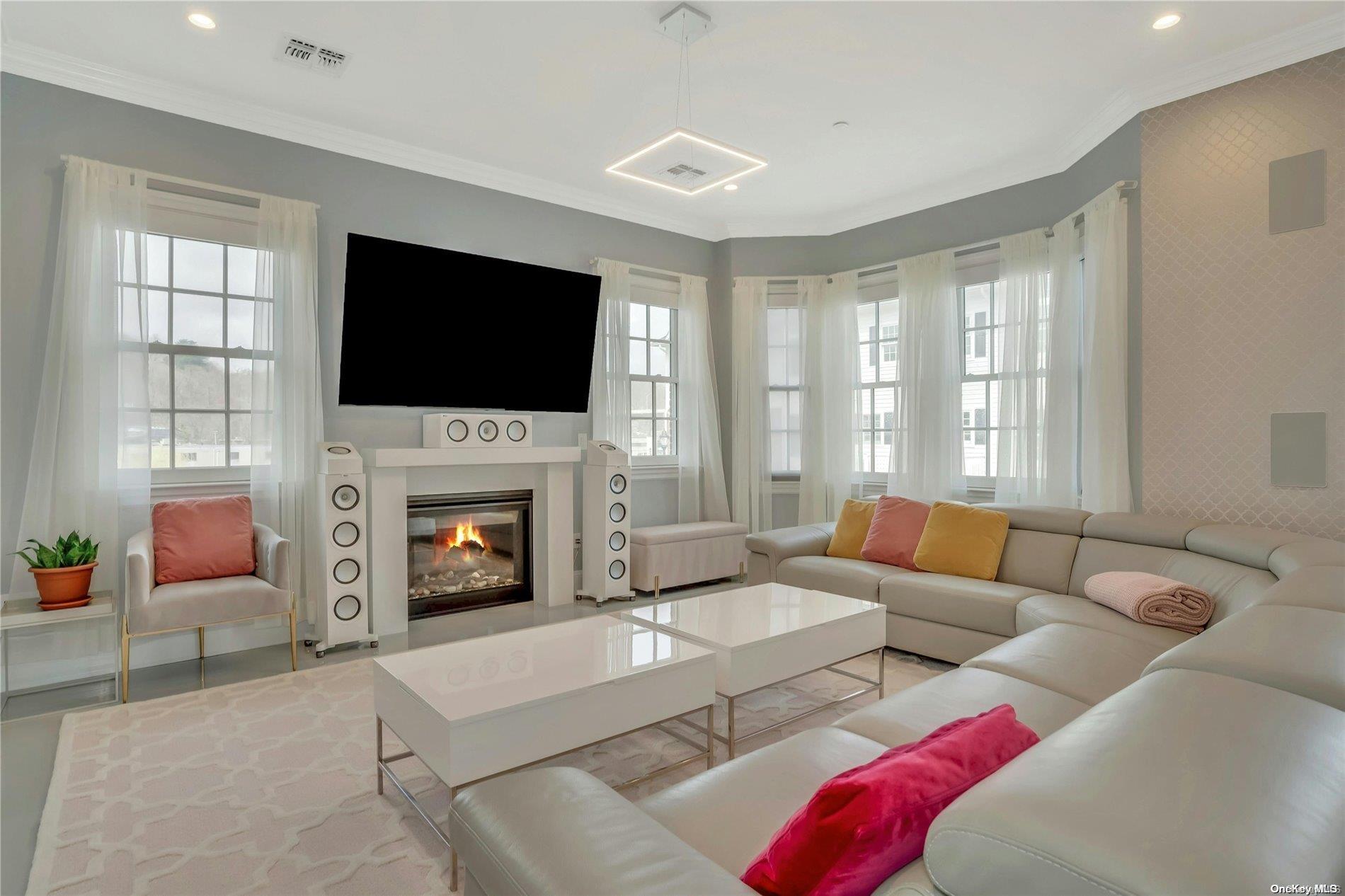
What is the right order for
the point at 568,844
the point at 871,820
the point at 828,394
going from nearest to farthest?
1. the point at 871,820
2. the point at 568,844
3. the point at 828,394

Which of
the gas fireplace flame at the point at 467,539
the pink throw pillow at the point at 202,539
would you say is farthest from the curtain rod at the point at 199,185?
the gas fireplace flame at the point at 467,539

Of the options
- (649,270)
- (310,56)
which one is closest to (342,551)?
(310,56)

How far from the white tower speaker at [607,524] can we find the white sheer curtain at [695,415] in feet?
3.00

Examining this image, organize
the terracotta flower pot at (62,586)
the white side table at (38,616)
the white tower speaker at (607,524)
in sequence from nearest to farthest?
the white side table at (38,616) < the terracotta flower pot at (62,586) < the white tower speaker at (607,524)

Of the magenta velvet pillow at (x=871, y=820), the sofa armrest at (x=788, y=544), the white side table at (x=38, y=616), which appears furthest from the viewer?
the sofa armrest at (x=788, y=544)

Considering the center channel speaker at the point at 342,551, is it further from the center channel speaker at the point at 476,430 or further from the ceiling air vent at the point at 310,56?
the ceiling air vent at the point at 310,56

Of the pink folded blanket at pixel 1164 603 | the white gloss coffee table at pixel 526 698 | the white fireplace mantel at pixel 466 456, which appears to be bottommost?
the white gloss coffee table at pixel 526 698

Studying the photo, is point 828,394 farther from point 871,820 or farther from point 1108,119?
point 871,820

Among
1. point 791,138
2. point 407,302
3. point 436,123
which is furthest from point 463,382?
point 791,138

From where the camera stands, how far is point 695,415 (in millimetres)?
5879

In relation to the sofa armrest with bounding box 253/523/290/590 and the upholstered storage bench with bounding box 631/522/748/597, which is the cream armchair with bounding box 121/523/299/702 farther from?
the upholstered storage bench with bounding box 631/522/748/597

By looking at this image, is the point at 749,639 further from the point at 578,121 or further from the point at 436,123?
the point at 436,123

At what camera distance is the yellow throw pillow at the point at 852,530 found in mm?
4383

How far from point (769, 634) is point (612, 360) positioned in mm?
3208
